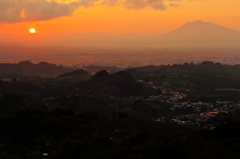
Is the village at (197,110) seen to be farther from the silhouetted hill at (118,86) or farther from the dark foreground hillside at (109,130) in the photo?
the silhouetted hill at (118,86)

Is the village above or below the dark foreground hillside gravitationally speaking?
below

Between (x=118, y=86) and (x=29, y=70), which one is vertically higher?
(x=29, y=70)

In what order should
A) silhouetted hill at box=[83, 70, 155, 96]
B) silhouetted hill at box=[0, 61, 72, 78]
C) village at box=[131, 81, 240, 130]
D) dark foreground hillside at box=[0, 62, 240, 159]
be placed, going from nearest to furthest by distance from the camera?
1. dark foreground hillside at box=[0, 62, 240, 159]
2. village at box=[131, 81, 240, 130]
3. silhouetted hill at box=[83, 70, 155, 96]
4. silhouetted hill at box=[0, 61, 72, 78]

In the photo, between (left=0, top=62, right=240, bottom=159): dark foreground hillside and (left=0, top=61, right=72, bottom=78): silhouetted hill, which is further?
(left=0, top=61, right=72, bottom=78): silhouetted hill

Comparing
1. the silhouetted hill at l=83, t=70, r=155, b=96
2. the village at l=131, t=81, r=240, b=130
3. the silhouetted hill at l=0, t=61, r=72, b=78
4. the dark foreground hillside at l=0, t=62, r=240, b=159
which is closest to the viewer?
the dark foreground hillside at l=0, t=62, r=240, b=159

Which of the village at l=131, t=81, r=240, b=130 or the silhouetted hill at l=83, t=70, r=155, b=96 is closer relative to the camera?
the village at l=131, t=81, r=240, b=130

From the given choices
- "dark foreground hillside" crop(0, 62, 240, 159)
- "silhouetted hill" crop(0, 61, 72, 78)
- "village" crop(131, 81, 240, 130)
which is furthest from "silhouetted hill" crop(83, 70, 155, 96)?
"silhouetted hill" crop(0, 61, 72, 78)

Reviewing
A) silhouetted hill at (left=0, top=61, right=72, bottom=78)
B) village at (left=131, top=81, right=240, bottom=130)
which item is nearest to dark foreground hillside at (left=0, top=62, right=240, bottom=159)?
village at (left=131, top=81, right=240, bottom=130)

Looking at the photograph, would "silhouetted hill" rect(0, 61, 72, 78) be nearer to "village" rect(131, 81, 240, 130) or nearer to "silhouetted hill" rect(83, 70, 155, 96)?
"silhouetted hill" rect(83, 70, 155, 96)

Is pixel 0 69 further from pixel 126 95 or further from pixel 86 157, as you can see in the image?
pixel 86 157

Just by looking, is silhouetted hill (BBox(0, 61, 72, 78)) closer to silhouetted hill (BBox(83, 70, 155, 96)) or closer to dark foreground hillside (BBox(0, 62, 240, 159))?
silhouetted hill (BBox(83, 70, 155, 96))

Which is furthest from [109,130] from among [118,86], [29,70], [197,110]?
[29,70]

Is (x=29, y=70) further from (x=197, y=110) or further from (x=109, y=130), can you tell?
(x=109, y=130)

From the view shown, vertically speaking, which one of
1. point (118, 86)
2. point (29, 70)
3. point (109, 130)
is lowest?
point (118, 86)
